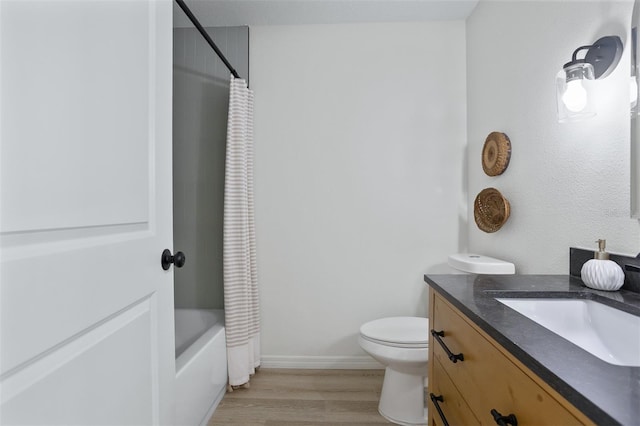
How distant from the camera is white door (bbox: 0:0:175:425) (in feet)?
1.88

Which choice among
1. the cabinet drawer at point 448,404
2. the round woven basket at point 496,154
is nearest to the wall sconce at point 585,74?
the round woven basket at point 496,154

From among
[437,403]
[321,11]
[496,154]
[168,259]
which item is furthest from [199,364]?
[321,11]

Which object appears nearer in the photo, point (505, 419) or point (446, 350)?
point (505, 419)

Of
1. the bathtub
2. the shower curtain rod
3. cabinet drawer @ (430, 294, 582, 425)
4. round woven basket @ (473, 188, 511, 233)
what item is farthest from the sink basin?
the shower curtain rod

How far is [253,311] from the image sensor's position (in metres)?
2.26

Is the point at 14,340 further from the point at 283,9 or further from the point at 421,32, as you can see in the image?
the point at 421,32

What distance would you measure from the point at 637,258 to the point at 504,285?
0.36m

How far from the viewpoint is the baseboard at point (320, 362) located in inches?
94.1

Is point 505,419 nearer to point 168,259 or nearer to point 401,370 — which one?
point 168,259

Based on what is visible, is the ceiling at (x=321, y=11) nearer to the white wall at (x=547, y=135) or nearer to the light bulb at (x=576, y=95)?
the white wall at (x=547, y=135)

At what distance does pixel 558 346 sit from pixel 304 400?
1663mm

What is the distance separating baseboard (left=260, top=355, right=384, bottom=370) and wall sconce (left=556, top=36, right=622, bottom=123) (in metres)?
1.86

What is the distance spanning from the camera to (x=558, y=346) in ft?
2.03

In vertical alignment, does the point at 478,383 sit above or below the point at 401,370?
above
